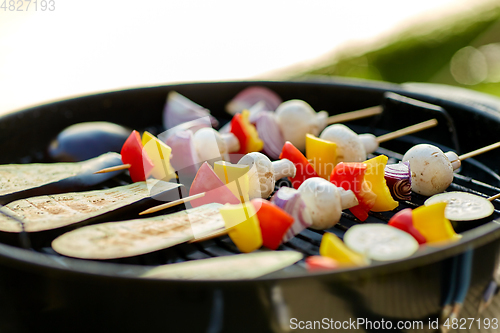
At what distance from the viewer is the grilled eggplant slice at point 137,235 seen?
50.7 inches

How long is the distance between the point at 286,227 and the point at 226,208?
0.70ft

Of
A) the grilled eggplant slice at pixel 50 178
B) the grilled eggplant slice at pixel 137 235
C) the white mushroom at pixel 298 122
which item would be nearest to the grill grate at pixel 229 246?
the grilled eggplant slice at pixel 137 235

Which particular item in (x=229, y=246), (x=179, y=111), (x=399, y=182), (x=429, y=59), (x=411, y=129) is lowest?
(x=229, y=246)

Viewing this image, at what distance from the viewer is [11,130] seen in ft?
7.91

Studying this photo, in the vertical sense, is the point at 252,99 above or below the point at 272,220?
above

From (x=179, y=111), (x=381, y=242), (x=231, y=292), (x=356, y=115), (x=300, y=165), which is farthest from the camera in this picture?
(x=179, y=111)

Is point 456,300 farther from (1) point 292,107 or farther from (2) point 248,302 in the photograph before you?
(1) point 292,107

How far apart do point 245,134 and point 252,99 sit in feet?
2.73

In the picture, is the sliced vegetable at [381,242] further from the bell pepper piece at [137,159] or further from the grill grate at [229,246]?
the bell pepper piece at [137,159]

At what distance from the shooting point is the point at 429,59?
6.04 metres

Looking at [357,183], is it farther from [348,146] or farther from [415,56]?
[415,56]

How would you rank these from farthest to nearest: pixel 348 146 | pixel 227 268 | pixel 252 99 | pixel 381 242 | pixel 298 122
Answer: pixel 252 99 → pixel 298 122 → pixel 348 146 → pixel 381 242 → pixel 227 268

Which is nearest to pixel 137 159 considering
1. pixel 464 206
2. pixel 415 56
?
pixel 464 206

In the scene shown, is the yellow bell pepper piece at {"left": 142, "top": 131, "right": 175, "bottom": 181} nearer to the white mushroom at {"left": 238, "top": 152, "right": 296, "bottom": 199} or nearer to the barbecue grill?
the white mushroom at {"left": 238, "top": 152, "right": 296, "bottom": 199}
